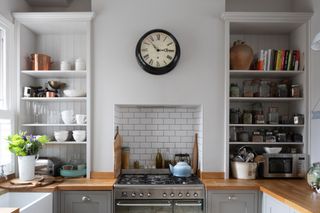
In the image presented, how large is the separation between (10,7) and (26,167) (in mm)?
1669

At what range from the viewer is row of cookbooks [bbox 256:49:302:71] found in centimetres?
332

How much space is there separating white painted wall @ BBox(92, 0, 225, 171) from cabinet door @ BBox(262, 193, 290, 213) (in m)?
0.62

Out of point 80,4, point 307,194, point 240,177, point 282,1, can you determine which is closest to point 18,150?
point 80,4

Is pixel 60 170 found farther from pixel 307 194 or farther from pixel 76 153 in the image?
pixel 307 194

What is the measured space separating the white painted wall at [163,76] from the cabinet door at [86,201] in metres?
0.39

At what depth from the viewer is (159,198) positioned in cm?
296

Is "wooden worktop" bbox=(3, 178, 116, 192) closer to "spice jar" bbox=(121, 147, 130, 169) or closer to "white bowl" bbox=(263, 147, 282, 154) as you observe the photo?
"spice jar" bbox=(121, 147, 130, 169)

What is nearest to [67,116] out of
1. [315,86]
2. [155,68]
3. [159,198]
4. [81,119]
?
[81,119]

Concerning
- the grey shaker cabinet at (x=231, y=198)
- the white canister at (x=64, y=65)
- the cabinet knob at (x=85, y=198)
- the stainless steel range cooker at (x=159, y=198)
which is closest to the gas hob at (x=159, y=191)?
the stainless steel range cooker at (x=159, y=198)

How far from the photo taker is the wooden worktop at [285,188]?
2.23m

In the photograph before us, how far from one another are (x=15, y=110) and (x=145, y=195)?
5.46 feet

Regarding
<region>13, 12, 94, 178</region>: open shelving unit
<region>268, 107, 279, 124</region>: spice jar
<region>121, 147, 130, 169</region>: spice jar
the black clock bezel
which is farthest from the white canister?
<region>268, 107, 279, 124</region>: spice jar

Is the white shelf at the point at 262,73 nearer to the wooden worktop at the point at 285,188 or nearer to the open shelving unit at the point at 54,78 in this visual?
the wooden worktop at the point at 285,188

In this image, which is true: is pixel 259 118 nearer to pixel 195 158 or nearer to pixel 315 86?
pixel 315 86
